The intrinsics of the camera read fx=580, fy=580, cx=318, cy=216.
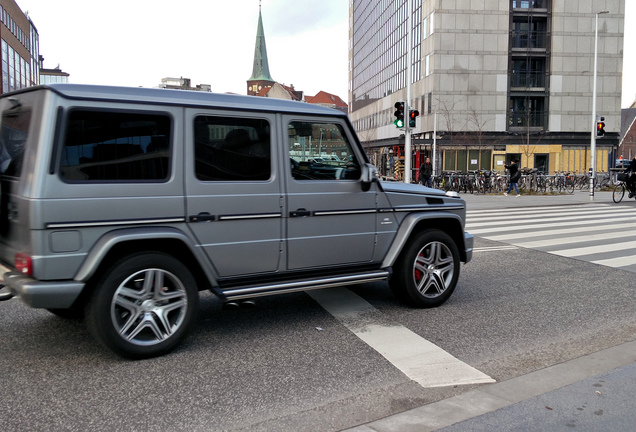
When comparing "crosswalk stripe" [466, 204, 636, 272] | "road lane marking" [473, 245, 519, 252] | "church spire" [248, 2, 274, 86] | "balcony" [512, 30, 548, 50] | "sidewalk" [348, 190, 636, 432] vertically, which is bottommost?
"sidewalk" [348, 190, 636, 432]

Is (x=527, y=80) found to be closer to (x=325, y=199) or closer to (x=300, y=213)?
(x=325, y=199)

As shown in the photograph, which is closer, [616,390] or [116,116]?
[616,390]

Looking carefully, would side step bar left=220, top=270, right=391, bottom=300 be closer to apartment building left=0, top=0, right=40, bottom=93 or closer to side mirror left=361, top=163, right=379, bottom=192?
side mirror left=361, top=163, right=379, bottom=192

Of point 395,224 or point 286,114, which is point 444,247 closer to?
point 395,224

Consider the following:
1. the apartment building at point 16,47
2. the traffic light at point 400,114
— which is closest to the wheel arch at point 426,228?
the traffic light at point 400,114

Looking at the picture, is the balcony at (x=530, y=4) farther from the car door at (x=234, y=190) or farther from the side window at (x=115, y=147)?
the side window at (x=115, y=147)

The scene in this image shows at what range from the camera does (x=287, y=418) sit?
340 centimetres

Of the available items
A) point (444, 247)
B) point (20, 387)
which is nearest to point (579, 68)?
point (444, 247)

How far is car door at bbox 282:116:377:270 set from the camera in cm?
495

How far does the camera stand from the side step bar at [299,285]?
4.60m

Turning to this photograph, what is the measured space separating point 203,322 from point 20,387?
1.80m

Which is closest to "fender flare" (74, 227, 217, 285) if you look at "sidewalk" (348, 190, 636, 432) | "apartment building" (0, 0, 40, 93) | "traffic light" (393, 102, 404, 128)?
"sidewalk" (348, 190, 636, 432)

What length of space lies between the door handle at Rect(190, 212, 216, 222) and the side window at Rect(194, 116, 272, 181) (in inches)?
10.9

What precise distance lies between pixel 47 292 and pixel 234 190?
1541mm
